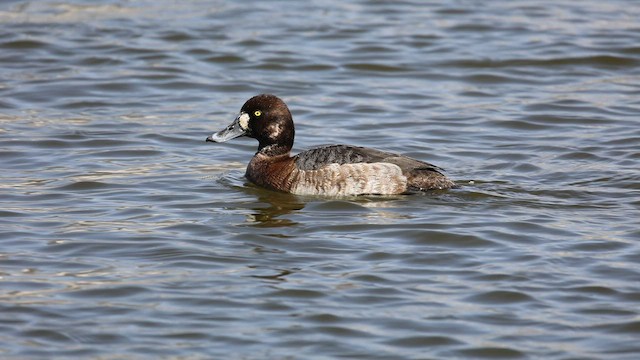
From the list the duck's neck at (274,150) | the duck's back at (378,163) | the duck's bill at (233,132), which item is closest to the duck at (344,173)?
the duck's back at (378,163)

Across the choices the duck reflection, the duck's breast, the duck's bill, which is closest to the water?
the duck reflection

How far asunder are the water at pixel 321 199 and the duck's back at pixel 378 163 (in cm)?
21

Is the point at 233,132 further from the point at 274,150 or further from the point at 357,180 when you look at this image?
the point at 357,180

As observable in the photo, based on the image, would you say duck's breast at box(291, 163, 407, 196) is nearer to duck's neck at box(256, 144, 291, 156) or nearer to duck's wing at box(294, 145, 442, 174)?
duck's wing at box(294, 145, 442, 174)

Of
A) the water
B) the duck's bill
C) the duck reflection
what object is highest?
the duck's bill

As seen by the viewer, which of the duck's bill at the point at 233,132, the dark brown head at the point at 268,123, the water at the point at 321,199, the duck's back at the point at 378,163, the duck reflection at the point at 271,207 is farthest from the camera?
the duck's bill at the point at 233,132

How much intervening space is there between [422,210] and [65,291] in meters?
3.21

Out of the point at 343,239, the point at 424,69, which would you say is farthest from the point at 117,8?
the point at 343,239

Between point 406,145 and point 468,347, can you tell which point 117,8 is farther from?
point 468,347

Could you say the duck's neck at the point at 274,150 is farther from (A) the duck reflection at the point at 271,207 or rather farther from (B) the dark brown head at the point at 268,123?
(A) the duck reflection at the point at 271,207

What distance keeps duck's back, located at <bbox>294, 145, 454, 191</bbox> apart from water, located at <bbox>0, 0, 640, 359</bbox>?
0.21m

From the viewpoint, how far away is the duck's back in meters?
10.0

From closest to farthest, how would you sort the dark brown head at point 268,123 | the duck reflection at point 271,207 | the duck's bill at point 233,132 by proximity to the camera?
the duck reflection at point 271,207 < the dark brown head at point 268,123 < the duck's bill at point 233,132

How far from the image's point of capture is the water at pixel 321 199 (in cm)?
704
